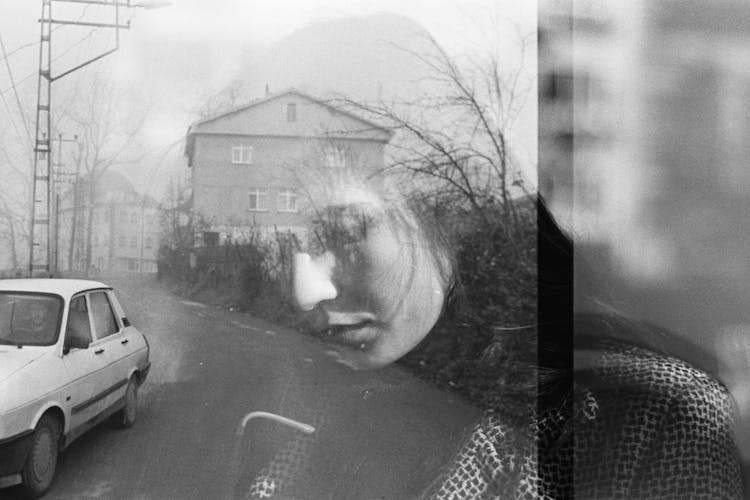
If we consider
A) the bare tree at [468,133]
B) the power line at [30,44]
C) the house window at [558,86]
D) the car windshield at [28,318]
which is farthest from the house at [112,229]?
the house window at [558,86]

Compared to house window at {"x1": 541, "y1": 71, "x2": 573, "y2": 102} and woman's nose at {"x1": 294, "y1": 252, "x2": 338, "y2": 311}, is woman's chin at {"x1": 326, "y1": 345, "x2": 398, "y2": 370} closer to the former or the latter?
woman's nose at {"x1": 294, "y1": 252, "x2": 338, "y2": 311}

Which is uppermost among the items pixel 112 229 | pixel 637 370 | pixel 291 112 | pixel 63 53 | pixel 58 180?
pixel 63 53

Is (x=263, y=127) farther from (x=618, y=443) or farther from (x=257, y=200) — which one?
(x=618, y=443)

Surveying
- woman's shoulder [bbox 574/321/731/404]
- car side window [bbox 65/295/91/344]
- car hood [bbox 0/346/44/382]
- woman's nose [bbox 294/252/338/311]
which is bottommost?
woman's shoulder [bbox 574/321/731/404]

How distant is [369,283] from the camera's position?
91.7 inches

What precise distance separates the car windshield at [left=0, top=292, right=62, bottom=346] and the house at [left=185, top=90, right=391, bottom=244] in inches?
18.3

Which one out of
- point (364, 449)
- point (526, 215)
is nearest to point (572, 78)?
point (526, 215)

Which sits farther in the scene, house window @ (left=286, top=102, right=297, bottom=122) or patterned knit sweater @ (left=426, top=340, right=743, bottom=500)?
house window @ (left=286, top=102, right=297, bottom=122)

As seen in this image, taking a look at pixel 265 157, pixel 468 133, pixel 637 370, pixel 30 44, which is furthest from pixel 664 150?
pixel 30 44

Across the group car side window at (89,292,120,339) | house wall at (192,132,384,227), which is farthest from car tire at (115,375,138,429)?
house wall at (192,132,384,227)

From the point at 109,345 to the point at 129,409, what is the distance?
0.62 feet

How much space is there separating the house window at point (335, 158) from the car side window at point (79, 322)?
781mm

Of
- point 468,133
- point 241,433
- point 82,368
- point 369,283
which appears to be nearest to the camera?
point 82,368

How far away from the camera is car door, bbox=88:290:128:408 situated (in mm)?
2049
